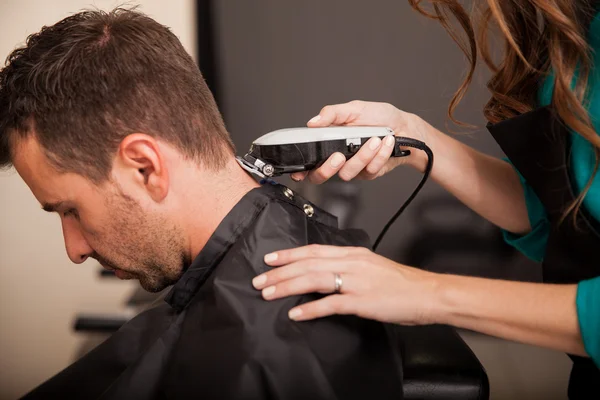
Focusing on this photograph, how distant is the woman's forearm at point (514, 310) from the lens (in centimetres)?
89

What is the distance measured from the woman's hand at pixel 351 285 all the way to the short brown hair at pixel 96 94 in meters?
0.28

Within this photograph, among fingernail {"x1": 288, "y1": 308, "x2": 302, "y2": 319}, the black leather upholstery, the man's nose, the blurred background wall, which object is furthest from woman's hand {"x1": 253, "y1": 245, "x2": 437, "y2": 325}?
the blurred background wall

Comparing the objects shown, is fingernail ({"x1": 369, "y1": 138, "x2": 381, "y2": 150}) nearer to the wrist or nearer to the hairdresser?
the hairdresser

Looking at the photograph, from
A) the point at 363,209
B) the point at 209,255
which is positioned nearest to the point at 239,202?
the point at 209,255

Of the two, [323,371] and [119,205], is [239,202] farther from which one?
[323,371]

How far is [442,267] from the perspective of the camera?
184 cm

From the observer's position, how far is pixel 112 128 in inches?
38.1

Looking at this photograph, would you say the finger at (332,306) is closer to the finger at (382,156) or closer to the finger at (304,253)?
the finger at (304,253)

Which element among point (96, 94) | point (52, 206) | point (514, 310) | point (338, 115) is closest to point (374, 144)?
point (338, 115)

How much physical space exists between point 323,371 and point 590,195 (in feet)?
1.82

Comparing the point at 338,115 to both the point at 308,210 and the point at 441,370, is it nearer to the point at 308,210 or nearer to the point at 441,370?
the point at 308,210

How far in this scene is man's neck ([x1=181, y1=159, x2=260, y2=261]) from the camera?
1029 mm

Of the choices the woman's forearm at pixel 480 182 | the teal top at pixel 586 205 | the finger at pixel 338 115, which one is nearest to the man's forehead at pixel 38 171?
the finger at pixel 338 115

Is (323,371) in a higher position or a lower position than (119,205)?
lower
